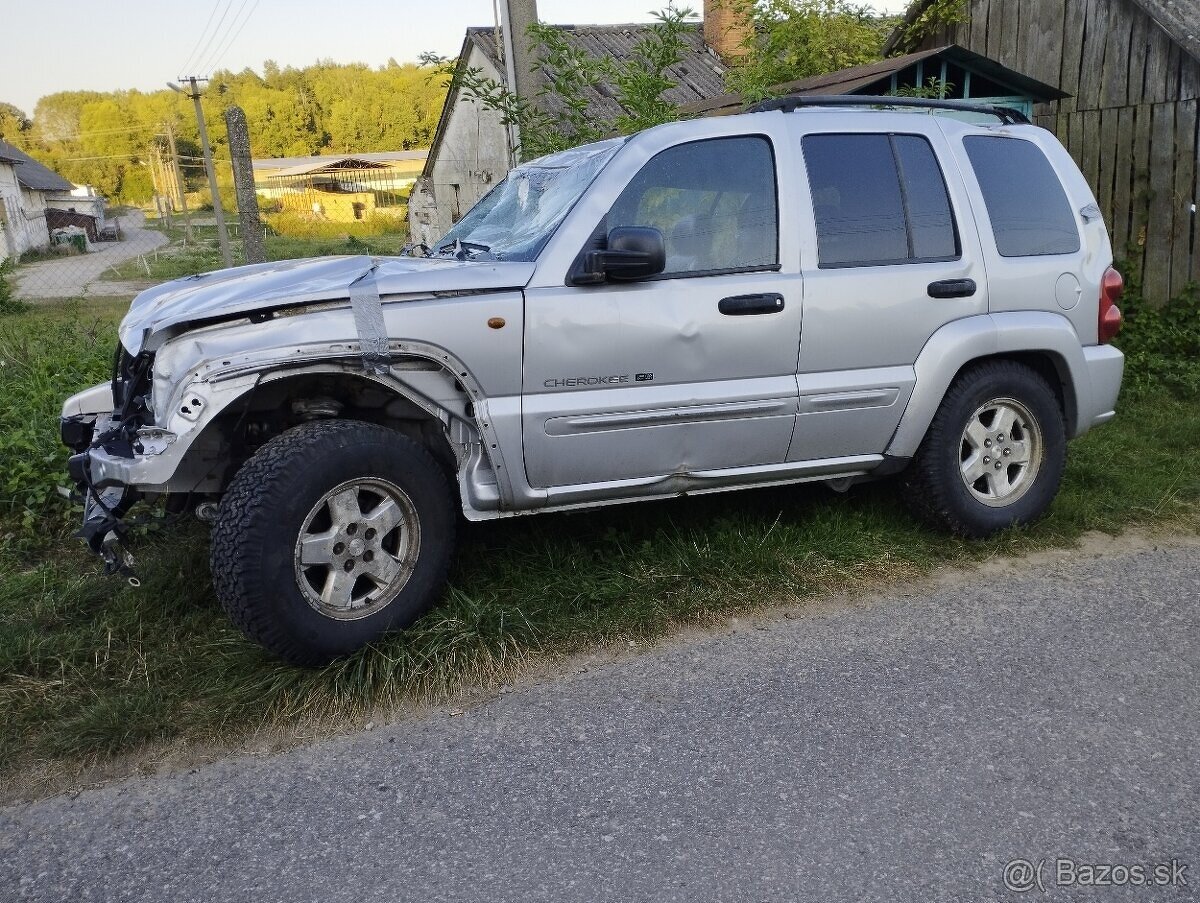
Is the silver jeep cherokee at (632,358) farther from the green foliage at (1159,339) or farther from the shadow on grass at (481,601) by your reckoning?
the green foliage at (1159,339)

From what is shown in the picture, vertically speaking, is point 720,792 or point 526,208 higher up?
point 526,208

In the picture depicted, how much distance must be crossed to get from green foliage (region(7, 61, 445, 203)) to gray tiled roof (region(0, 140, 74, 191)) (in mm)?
8948

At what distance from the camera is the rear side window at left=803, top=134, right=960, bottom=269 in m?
4.43

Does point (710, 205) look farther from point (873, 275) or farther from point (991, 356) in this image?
point (991, 356)

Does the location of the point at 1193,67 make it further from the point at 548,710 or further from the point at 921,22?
the point at 548,710

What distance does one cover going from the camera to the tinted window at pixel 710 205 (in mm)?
4168

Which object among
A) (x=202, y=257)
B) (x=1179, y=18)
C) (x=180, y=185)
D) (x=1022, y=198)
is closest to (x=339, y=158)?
(x=180, y=185)

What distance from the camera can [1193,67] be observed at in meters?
8.45

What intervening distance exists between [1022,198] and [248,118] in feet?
217

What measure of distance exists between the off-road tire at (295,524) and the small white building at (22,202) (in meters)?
33.0

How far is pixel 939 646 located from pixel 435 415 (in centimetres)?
221

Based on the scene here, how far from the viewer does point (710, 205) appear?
428 centimetres

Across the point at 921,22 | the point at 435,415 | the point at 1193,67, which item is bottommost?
the point at 435,415

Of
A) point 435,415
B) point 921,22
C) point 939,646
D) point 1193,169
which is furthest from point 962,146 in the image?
point 921,22
